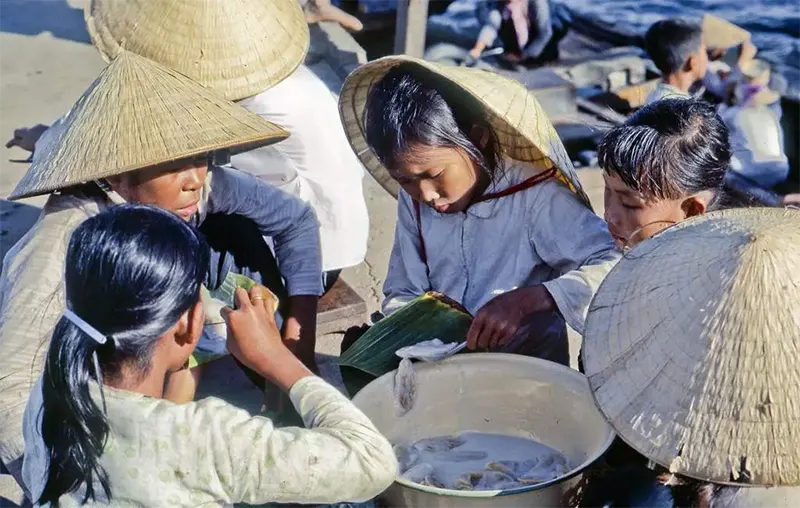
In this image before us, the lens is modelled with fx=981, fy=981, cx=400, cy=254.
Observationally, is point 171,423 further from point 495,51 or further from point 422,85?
point 495,51

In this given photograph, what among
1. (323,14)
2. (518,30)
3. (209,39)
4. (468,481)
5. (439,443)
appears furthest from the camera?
(518,30)

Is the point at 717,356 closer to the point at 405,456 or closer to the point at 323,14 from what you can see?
the point at 405,456

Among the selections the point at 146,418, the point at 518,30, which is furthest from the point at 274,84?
the point at 518,30

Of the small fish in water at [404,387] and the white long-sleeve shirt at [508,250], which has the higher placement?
the white long-sleeve shirt at [508,250]

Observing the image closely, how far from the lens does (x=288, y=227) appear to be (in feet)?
9.39

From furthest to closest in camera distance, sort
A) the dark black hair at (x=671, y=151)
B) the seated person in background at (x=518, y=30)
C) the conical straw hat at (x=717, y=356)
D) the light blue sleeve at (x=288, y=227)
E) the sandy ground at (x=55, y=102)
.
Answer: the seated person in background at (x=518, y=30), the sandy ground at (x=55, y=102), the light blue sleeve at (x=288, y=227), the dark black hair at (x=671, y=151), the conical straw hat at (x=717, y=356)

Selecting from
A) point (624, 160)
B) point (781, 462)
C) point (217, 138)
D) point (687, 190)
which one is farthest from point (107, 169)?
point (781, 462)

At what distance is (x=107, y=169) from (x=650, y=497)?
1387 millimetres

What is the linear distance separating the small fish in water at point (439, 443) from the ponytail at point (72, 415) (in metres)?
0.80

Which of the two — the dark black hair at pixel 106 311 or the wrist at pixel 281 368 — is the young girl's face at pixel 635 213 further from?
the dark black hair at pixel 106 311

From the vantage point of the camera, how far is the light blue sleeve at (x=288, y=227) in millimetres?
2793

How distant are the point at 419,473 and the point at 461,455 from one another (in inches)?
6.6

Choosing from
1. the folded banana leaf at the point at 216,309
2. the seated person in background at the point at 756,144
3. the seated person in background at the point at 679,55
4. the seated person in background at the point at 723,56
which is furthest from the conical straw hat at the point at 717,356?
the seated person in background at the point at 723,56

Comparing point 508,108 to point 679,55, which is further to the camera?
point 679,55
